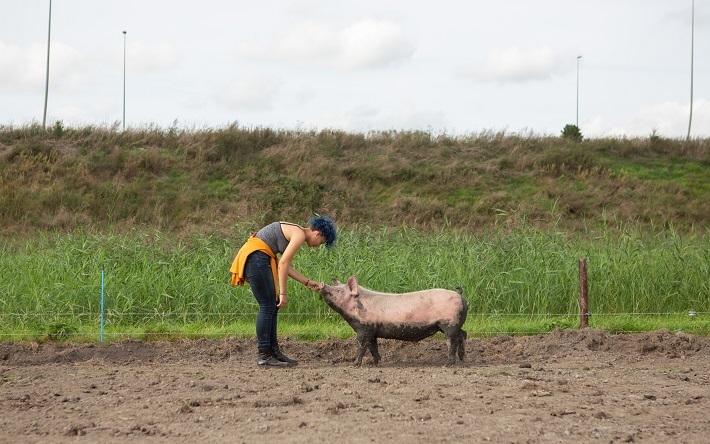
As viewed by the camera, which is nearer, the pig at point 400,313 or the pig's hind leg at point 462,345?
the pig at point 400,313

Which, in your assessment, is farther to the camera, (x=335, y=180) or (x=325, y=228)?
(x=335, y=180)

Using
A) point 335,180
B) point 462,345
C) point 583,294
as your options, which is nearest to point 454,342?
Answer: point 462,345

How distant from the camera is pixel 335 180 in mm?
27312

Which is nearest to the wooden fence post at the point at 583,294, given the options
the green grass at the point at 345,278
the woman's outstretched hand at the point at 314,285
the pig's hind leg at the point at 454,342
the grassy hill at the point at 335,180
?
the green grass at the point at 345,278

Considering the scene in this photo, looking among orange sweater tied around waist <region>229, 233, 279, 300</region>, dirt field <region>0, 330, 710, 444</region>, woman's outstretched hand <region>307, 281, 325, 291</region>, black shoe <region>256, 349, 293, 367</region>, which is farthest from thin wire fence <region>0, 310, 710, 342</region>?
orange sweater tied around waist <region>229, 233, 279, 300</region>

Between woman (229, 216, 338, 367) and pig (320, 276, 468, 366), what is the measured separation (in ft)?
1.12

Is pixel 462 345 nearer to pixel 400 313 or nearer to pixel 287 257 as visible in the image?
pixel 400 313

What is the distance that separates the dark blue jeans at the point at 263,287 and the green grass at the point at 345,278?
2171 millimetres

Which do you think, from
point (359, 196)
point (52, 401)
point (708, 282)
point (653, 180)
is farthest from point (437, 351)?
point (653, 180)

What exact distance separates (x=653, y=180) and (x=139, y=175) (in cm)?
1738

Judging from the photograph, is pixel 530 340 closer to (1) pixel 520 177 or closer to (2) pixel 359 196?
(2) pixel 359 196

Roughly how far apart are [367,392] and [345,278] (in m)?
5.34

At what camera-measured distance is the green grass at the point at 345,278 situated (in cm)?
1111

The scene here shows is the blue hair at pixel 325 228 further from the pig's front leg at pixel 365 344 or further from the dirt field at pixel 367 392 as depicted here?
the dirt field at pixel 367 392
